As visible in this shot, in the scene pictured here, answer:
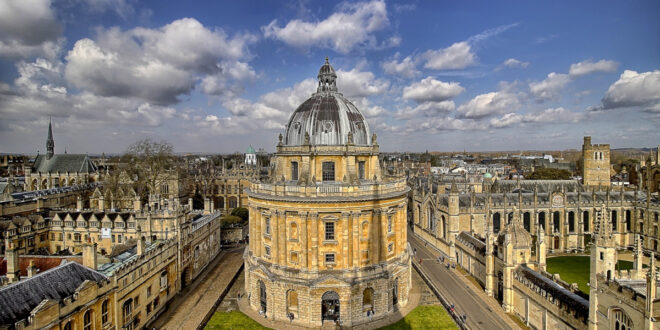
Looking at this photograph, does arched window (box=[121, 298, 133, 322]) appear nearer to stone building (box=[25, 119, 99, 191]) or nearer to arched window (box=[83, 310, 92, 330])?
arched window (box=[83, 310, 92, 330])

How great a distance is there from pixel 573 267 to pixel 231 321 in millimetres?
39080

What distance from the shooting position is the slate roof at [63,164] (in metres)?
78.9

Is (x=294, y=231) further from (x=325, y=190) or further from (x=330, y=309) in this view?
(x=330, y=309)

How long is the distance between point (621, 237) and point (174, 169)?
74.7 m

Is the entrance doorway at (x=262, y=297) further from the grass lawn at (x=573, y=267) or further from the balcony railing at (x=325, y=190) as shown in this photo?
the grass lawn at (x=573, y=267)

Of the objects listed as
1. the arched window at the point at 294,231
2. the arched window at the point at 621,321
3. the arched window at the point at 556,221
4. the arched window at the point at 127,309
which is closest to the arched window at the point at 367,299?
the arched window at the point at 294,231

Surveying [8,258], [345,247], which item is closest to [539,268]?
[345,247]

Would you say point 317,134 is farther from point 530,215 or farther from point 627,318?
point 530,215

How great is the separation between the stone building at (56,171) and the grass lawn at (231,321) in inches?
2493

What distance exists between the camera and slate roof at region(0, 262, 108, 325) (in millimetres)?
18266

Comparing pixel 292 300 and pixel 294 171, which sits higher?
pixel 294 171

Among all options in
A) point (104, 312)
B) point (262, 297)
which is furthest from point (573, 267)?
point (104, 312)

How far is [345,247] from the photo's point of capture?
29.7 m

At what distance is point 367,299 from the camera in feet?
102
